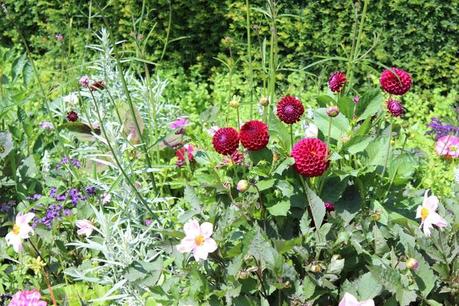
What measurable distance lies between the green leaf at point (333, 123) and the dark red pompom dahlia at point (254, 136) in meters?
0.31

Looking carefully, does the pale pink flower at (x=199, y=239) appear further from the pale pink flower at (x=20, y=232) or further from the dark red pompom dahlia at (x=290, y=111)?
the pale pink flower at (x=20, y=232)

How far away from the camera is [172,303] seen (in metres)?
2.00

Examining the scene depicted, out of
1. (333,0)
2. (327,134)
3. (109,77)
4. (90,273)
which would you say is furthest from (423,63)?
(90,273)

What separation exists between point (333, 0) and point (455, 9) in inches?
30.3

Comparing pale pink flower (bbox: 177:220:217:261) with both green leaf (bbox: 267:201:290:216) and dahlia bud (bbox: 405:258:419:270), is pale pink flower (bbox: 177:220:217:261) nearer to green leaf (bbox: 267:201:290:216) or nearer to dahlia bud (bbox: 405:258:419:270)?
Result: green leaf (bbox: 267:201:290:216)

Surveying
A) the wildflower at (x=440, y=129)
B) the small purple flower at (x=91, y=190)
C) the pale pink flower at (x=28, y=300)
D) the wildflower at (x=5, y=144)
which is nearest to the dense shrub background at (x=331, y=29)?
the wildflower at (x=440, y=129)

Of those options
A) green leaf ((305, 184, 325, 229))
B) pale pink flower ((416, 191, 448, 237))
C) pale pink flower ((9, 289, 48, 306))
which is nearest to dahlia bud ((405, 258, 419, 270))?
pale pink flower ((416, 191, 448, 237))

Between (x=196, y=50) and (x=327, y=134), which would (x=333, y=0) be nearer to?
(x=196, y=50)

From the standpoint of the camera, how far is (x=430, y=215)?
199cm

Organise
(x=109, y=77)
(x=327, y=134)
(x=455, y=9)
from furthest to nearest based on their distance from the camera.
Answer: (x=455, y=9), (x=109, y=77), (x=327, y=134)

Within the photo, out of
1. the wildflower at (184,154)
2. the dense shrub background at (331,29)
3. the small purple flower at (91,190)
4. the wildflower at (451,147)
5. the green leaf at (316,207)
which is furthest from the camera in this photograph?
the dense shrub background at (331,29)

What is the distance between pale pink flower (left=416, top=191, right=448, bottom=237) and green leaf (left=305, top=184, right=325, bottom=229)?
0.28 meters

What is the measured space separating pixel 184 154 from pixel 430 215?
3.62 ft

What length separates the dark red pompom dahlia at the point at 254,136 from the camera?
1944 millimetres
